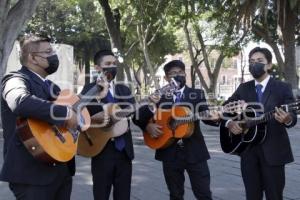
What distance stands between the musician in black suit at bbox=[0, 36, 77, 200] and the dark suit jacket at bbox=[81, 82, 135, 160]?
800 millimetres

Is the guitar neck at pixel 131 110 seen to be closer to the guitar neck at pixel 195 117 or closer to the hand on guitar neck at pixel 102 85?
the hand on guitar neck at pixel 102 85

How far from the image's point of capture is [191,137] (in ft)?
16.7

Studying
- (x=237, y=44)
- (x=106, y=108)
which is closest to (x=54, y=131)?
(x=106, y=108)

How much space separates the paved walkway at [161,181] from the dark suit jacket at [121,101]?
1.83m

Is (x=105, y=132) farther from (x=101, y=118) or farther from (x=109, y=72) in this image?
(x=109, y=72)

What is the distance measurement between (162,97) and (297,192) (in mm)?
2803

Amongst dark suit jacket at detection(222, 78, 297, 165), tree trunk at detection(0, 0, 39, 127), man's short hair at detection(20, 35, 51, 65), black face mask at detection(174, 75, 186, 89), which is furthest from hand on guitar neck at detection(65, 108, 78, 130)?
tree trunk at detection(0, 0, 39, 127)

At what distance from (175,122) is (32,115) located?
201 cm

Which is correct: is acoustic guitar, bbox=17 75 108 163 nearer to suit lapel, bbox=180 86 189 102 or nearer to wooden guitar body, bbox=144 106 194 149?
wooden guitar body, bbox=144 106 194 149

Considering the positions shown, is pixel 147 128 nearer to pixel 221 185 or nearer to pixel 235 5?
pixel 221 185

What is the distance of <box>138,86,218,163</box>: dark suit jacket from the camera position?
5008 millimetres

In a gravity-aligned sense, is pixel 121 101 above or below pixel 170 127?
above

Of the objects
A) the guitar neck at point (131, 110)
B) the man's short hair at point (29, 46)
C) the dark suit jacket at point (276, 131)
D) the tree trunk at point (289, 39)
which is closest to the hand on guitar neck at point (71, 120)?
the man's short hair at point (29, 46)

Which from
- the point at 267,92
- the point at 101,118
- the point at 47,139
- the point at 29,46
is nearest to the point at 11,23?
the point at 101,118
